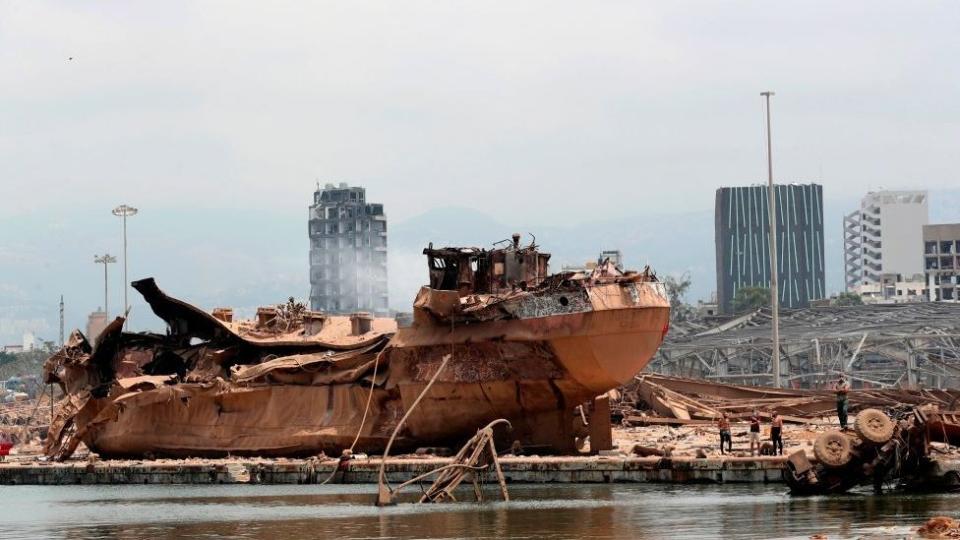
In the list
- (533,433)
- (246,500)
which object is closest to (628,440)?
(533,433)

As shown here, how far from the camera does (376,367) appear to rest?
2366 inches

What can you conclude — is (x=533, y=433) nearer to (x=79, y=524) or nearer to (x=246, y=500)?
(x=246, y=500)

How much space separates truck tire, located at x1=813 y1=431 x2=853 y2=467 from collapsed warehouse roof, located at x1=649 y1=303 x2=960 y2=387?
182 feet

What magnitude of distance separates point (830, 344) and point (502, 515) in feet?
236

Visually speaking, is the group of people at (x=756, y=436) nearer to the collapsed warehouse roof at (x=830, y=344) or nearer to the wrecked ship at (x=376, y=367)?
→ the wrecked ship at (x=376, y=367)

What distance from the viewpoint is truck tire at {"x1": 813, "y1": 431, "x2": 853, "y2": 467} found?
43469 mm

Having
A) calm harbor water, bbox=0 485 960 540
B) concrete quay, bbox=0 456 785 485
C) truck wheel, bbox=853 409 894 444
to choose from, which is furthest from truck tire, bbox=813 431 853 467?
concrete quay, bbox=0 456 785 485

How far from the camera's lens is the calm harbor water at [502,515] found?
40.0m

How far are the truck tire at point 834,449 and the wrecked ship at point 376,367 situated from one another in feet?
39.9

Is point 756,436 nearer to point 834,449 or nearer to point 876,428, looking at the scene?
point 834,449

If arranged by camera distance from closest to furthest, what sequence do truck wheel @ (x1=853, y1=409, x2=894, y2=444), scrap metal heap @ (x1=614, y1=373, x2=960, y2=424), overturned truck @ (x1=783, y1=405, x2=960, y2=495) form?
truck wheel @ (x1=853, y1=409, x2=894, y2=444) < overturned truck @ (x1=783, y1=405, x2=960, y2=495) < scrap metal heap @ (x1=614, y1=373, x2=960, y2=424)

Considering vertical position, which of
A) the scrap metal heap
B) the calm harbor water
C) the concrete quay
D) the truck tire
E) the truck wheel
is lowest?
the calm harbor water

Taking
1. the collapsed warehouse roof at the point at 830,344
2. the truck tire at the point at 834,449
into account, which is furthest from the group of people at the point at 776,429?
the collapsed warehouse roof at the point at 830,344

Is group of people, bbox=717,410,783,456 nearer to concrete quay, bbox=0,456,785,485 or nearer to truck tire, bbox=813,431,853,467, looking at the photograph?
concrete quay, bbox=0,456,785,485
